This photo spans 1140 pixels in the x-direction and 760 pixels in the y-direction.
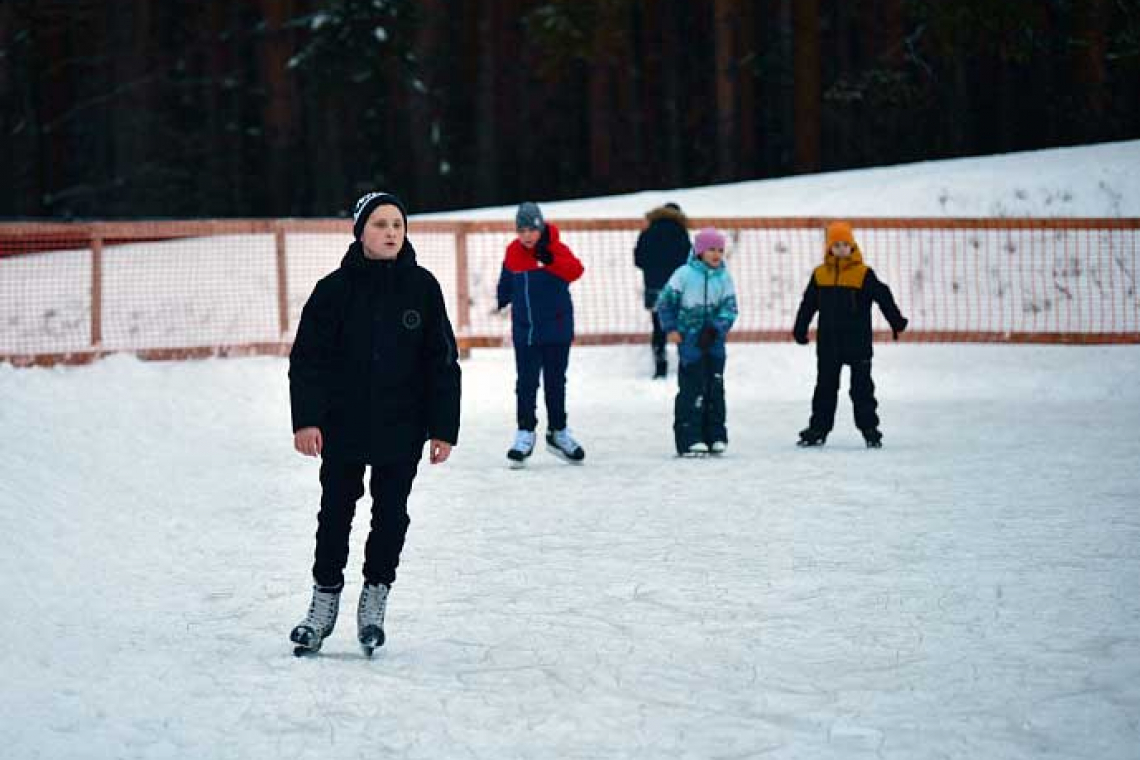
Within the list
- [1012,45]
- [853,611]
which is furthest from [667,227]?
[1012,45]

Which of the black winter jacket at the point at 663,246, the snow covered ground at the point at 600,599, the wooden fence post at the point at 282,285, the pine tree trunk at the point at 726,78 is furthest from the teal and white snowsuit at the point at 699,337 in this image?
the pine tree trunk at the point at 726,78

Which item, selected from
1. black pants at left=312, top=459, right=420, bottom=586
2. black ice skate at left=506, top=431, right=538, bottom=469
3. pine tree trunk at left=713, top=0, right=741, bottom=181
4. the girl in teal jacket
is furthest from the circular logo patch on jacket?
pine tree trunk at left=713, top=0, right=741, bottom=181

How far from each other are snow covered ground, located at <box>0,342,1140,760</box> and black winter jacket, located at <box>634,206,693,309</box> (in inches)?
141

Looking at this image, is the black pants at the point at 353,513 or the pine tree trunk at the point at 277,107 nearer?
the black pants at the point at 353,513

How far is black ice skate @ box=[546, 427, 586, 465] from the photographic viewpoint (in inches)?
455

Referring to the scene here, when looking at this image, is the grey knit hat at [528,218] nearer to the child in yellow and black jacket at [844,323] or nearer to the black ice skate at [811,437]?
the child in yellow and black jacket at [844,323]

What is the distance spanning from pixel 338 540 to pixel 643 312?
1398 centimetres

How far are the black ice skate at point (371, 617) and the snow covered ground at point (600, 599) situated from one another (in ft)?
0.34

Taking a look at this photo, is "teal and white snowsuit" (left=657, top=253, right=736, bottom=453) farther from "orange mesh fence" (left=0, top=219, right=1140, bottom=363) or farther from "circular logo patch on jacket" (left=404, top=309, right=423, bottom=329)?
"orange mesh fence" (left=0, top=219, right=1140, bottom=363)

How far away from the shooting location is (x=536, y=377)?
11516 millimetres

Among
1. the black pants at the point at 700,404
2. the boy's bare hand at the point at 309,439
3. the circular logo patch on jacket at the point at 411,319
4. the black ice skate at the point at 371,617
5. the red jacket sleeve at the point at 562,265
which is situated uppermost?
the red jacket sleeve at the point at 562,265

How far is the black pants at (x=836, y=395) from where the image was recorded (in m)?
12.3

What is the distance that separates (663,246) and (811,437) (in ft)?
15.5

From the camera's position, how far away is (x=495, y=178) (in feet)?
123
